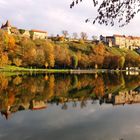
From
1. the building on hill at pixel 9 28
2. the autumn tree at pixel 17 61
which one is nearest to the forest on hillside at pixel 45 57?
the autumn tree at pixel 17 61

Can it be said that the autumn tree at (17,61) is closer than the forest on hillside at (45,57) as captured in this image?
Yes

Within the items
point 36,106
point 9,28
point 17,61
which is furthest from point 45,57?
point 36,106

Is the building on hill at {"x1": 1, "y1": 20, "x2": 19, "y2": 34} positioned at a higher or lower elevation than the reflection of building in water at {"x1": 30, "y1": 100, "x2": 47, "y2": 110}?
higher

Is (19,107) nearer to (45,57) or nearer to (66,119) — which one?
(66,119)

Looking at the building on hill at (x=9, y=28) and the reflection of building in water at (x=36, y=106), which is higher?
the building on hill at (x=9, y=28)

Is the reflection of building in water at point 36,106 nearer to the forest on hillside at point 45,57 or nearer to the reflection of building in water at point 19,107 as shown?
the reflection of building in water at point 19,107

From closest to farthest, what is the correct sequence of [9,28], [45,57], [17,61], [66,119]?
[66,119] → [17,61] → [45,57] → [9,28]

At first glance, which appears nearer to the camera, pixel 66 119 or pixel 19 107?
pixel 66 119

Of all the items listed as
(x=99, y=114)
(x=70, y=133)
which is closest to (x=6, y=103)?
(x=99, y=114)

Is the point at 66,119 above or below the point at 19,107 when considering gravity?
below

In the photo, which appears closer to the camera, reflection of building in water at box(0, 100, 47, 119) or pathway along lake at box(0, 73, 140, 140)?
pathway along lake at box(0, 73, 140, 140)

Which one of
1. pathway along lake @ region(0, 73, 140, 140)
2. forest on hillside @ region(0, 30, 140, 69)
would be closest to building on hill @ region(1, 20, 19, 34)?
forest on hillside @ region(0, 30, 140, 69)

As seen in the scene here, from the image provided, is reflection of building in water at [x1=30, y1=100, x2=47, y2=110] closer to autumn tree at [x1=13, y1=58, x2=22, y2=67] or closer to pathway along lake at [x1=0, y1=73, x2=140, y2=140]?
pathway along lake at [x1=0, y1=73, x2=140, y2=140]

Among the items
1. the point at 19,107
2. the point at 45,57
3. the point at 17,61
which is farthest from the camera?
the point at 45,57
